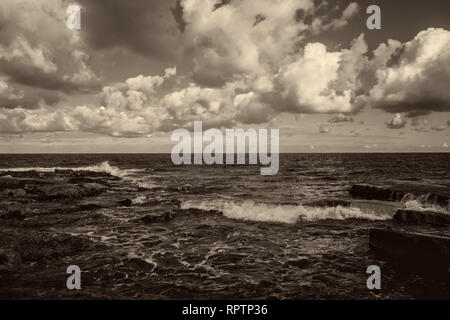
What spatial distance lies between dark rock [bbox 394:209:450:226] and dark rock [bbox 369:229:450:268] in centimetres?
738

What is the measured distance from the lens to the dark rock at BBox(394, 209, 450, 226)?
1759cm

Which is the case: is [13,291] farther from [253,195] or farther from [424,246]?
[253,195]

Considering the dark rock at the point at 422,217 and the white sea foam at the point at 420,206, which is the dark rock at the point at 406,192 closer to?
the white sea foam at the point at 420,206

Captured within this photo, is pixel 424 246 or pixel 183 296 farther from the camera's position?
pixel 424 246

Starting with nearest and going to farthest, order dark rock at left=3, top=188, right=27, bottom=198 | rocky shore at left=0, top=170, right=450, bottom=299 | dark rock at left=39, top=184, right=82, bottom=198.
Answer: rocky shore at left=0, top=170, right=450, bottom=299, dark rock at left=3, top=188, right=27, bottom=198, dark rock at left=39, top=184, right=82, bottom=198

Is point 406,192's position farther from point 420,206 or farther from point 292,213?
point 292,213

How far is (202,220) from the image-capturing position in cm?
2052

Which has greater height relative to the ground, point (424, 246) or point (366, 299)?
point (424, 246)

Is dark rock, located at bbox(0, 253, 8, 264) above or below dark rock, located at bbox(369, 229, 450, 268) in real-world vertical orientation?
below

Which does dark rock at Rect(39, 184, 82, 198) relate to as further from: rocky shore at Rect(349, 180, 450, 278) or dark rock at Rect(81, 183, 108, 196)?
rocky shore at Rect(349, 180, 450, 278)

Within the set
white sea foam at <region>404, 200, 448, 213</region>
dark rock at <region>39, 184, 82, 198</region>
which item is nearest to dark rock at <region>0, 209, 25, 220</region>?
dark rock at <region>39, 184, 82, 198</region>
